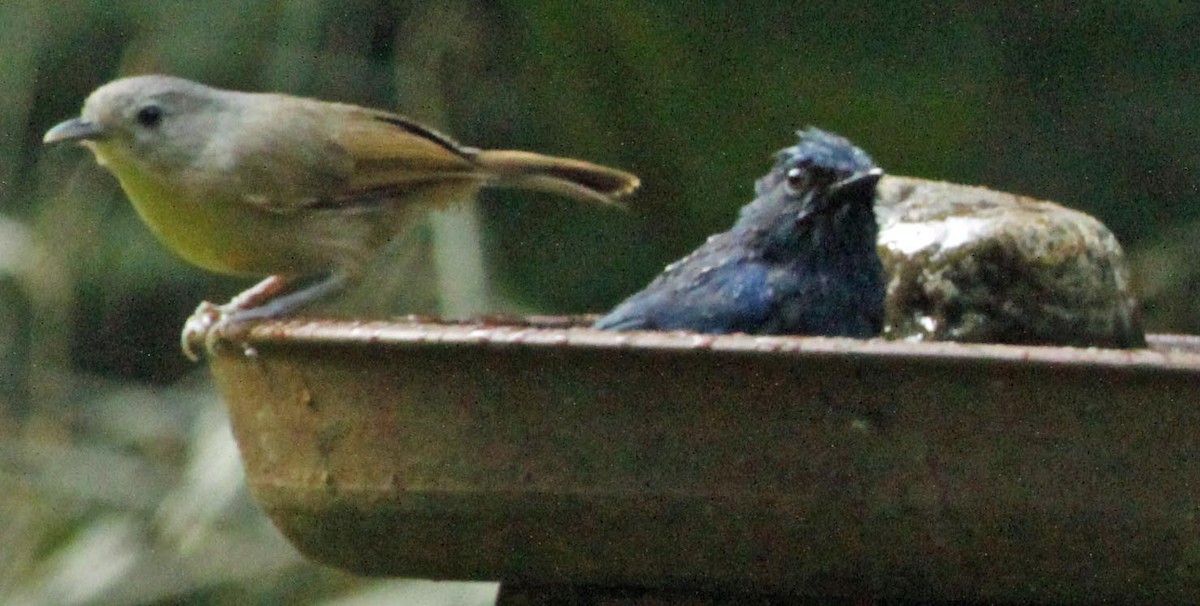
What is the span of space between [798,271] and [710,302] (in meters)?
0.22

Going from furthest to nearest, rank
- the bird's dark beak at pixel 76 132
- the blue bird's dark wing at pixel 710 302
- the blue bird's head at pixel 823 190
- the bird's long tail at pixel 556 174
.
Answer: the bird's long tail at pixel 556 174 → the bird's dark beak at pixel 76 132 → the blue bird's head at pixel 823 190 → the blue bird's dark wing at pixel 710 302

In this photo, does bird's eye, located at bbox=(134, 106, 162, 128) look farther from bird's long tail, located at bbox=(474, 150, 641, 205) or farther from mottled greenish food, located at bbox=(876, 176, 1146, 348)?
mottled greenish food, located at bbox=(876, 176, 1146, 348)

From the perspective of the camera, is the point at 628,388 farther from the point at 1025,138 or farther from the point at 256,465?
the point at 1025,138

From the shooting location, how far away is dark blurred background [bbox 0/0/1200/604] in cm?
600

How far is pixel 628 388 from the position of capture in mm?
2367

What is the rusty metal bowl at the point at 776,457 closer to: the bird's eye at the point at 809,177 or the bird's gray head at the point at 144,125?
the bird's eye at the point at 809,177

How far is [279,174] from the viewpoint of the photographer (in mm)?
4211

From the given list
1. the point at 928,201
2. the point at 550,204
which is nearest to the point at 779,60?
the point at 550,204

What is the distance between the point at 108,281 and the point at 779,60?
264cm

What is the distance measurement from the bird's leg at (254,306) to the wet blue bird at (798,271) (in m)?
0.75

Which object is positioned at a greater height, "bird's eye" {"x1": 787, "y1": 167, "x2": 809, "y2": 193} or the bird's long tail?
"bird's eye" {"x1": 787, "y1": 167, "x2": 809, "y2": 193}

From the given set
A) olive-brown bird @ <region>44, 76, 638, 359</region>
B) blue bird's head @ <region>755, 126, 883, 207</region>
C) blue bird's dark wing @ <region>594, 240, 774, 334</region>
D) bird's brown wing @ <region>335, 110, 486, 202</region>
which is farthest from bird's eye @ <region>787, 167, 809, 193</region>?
bird's brown wing @ <region>335, 110, 486, 202</region>

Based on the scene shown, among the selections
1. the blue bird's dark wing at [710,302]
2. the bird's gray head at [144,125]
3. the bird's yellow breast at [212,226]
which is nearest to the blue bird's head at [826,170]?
the blue bird's dark wing at [710,302]

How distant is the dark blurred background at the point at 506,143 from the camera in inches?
236
